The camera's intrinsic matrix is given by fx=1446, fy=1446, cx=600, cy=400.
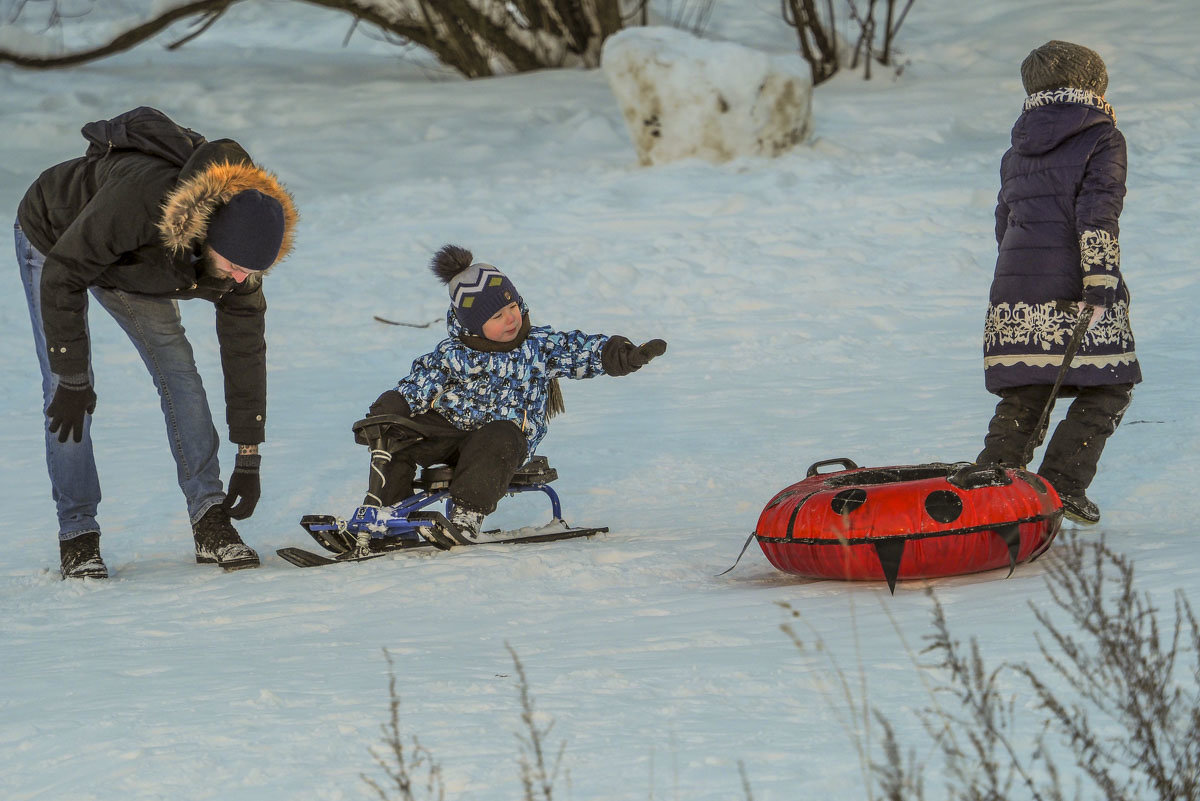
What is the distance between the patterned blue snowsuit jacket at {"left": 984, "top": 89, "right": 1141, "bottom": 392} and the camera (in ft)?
14.0

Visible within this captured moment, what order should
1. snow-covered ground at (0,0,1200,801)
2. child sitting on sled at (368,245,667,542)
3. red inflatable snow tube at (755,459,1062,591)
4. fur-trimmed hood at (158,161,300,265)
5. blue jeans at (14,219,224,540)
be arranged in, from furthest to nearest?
child sitting on sled at (368,245,667,542) → blue jeans at (14,219,224,540) → fur-trimmed hood at (158,161,300,265) → red inflatable snow tube at (755,459,1062,591) → snow-covered ground at (0,0,1200,801)

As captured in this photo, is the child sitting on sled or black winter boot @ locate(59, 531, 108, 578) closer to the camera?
black winter boot @ locate(59, 531, 108, 578)

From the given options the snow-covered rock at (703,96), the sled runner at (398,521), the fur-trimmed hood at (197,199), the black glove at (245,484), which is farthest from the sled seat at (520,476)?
the snow-covered rock at (703,96)

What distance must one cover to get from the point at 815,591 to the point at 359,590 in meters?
Result: 1.29

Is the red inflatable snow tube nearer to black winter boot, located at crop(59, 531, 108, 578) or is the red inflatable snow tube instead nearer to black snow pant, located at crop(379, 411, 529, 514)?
black snow pant, located at crop(379, 411, 529, 514)

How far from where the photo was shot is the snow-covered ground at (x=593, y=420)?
8.84ft

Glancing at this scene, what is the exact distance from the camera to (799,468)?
18.4 ft

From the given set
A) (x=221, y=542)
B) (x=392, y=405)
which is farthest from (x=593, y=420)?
(x=221, y=542)

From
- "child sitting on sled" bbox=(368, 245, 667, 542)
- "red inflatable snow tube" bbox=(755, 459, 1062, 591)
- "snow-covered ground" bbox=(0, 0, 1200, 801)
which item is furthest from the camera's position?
"child sitting on sled" bbox=(368, 245, 667, 542)

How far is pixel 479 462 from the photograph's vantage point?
15.1ft

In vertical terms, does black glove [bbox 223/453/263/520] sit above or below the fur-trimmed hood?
below

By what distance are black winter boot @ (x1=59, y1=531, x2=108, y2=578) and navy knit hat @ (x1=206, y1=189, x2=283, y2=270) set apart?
Answer: 1091 mm

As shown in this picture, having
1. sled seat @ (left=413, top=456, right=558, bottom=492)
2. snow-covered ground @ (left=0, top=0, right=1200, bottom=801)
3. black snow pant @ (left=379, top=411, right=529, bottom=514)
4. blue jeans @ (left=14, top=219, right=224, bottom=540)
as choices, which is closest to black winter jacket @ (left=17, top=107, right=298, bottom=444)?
blue jeans @ (left=14, top=219, right=224, bottom=540)

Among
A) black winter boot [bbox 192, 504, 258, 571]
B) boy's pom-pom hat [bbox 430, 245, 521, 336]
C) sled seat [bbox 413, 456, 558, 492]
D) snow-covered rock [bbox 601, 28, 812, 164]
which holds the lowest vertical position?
black winter boot [bbox 192, 504, 258, 571]
